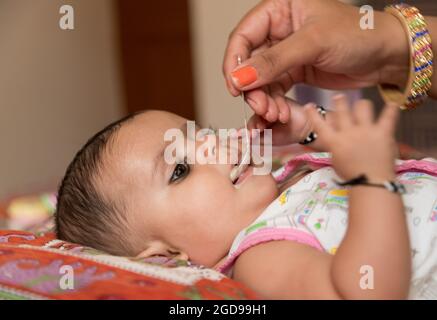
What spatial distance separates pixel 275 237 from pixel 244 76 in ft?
1.04

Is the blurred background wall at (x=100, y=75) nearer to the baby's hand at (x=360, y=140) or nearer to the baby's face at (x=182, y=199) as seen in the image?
the baby's face at (x=182, y=199)

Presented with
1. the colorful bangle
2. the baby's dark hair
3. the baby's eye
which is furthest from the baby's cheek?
the colorful bangle

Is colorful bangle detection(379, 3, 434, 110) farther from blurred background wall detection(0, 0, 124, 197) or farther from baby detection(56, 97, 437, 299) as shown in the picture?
blurred background wall detection(0, 0, 124, 197)

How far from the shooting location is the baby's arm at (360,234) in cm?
84

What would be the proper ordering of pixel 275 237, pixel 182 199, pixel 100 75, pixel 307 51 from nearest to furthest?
pixel 275 237, pixel 182 199, pixel 307 51, pixel 100 75

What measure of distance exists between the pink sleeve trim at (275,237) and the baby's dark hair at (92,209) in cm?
24

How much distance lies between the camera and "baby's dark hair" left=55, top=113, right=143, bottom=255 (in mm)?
1165

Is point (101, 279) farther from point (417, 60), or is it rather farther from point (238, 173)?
point (417, 60)

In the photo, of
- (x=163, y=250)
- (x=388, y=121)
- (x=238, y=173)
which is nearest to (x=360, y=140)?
(x=388, y=121)

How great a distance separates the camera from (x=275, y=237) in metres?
1.02

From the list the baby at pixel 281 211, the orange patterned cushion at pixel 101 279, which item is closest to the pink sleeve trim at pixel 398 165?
the baby at pixel 281 211

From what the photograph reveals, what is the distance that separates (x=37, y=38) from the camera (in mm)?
3174

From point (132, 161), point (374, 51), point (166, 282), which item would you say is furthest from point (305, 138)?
point (166, 282)

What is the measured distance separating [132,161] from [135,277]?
0.30 m
